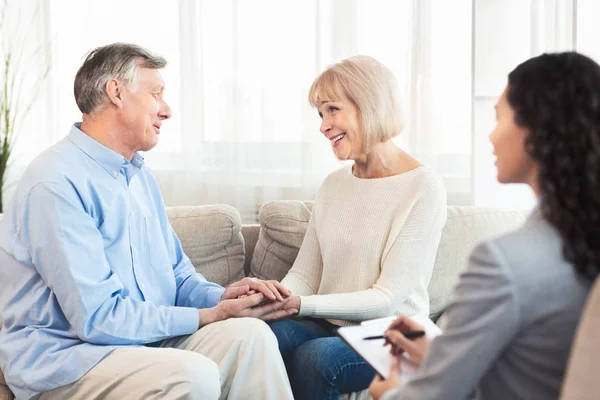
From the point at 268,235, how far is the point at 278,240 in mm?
45

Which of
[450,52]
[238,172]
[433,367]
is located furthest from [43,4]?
[433,367]

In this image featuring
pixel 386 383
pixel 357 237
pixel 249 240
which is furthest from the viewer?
pixel 249 240

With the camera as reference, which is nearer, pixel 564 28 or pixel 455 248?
pixel 455 248

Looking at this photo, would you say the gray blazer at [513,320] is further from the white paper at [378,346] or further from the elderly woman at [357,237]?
the elderly woman at [357,237]

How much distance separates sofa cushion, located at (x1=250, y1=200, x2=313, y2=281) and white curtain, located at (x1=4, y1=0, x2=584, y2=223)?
22.6 inches

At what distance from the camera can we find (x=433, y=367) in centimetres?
113

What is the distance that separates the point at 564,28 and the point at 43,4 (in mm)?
2443

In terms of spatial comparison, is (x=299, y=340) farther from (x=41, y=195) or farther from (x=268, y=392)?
(x=41, y=195)

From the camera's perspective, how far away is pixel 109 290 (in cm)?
199

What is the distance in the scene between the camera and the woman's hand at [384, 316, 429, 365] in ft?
4.59

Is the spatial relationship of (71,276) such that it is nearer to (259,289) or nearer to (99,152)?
(99,152)

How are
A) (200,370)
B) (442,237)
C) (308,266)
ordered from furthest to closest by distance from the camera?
(442,237)
(308,266)
(200,370)

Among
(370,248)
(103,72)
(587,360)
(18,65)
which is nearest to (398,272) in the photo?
(370,248)

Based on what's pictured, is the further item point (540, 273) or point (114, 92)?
point (114, 92)
